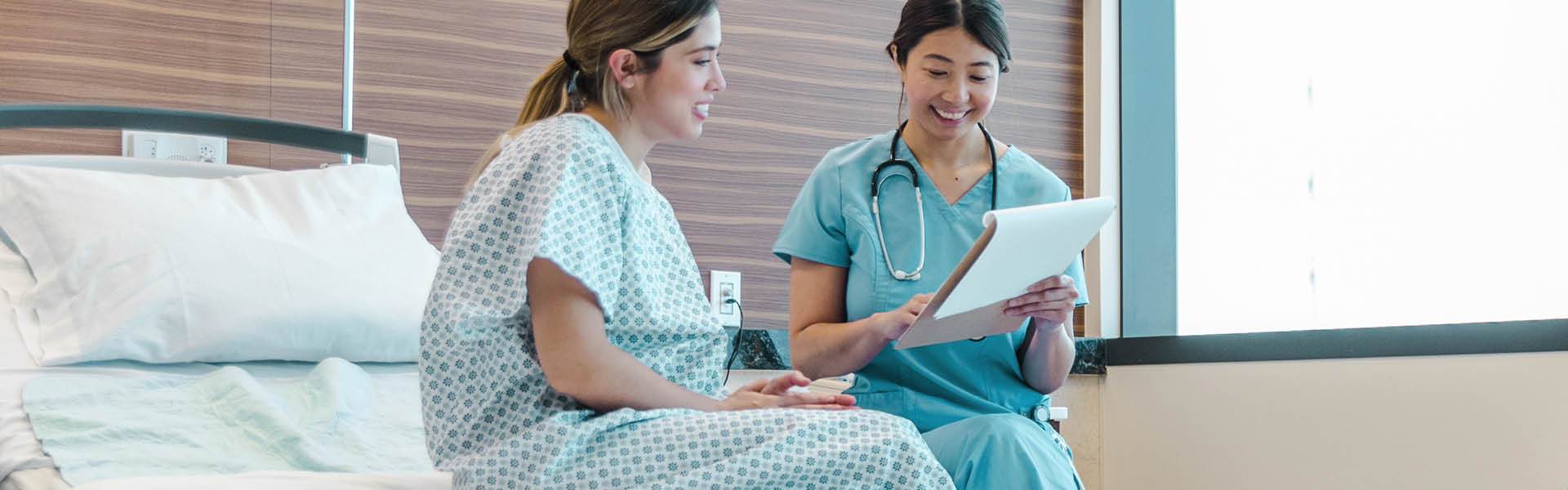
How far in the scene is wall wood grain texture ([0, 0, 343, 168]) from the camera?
2.24 metres

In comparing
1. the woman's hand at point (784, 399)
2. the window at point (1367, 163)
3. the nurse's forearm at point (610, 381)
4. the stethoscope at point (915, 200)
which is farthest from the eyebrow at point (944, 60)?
the window at point (1367, 163)

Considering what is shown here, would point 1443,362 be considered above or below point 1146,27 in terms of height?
below


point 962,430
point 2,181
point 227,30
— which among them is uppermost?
point 227,30

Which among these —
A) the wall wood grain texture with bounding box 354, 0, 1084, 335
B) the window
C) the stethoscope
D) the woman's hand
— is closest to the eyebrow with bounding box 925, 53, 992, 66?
the stethoscope

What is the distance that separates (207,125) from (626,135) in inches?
41.6

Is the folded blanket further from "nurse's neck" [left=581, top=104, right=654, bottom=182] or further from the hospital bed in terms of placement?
"nurse's neck" [left=581, top=104, right=654, bottom=182]

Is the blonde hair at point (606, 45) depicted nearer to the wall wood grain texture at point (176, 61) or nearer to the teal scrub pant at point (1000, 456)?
the teal scrub pant at point (1000, 456)

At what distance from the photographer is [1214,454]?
99.7 inches

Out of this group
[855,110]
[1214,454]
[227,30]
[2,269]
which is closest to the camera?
[2,269]

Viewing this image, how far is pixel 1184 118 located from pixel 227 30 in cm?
190

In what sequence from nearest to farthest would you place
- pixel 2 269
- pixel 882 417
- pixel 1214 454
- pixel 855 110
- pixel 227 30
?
pixel 882 417 → pixel 2 269 → pixel 227 30 → pixel 1214 454 → pixel 855 110

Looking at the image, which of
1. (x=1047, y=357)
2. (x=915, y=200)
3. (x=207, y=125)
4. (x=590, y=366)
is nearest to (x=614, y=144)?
(x=590, y=366)

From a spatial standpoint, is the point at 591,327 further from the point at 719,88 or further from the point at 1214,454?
the point at 1214,454

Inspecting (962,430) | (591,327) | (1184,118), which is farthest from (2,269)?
(1184,118)
